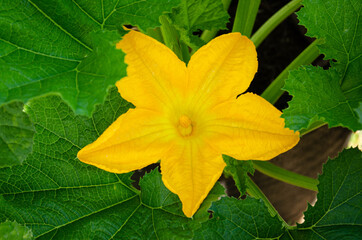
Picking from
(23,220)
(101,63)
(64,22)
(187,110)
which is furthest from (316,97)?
(23,220)

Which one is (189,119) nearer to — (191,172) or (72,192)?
(191,172)

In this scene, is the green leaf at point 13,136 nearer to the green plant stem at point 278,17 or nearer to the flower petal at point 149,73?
the flower petal at point 149,73

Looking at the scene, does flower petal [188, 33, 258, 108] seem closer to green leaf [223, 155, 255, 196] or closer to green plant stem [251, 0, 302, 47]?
green leaf [223, 155, 255, 196]

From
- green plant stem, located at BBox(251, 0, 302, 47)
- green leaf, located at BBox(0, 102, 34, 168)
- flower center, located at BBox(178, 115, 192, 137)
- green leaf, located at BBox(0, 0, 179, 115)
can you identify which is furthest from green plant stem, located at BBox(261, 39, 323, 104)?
green leaf, located at BBox(0, 102, 34, 168)

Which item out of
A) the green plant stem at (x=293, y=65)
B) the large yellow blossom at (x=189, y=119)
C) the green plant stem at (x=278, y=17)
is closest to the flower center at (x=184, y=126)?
the large yellow blossom at (x=189, y=119)

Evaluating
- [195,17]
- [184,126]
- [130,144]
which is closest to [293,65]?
[195,17]
